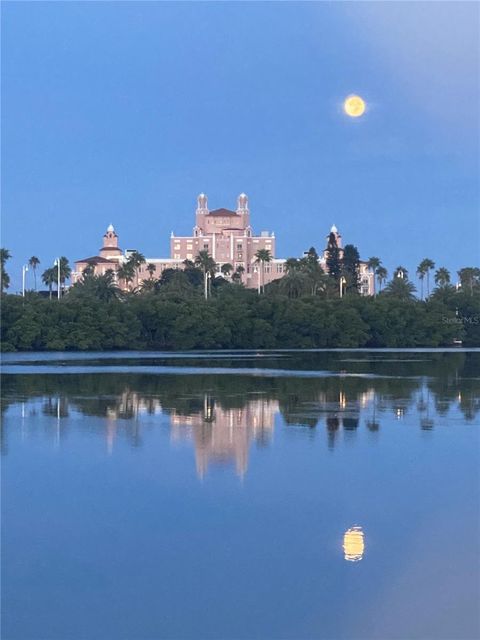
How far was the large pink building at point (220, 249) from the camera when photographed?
151 metres

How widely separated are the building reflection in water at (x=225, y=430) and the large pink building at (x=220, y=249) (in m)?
118

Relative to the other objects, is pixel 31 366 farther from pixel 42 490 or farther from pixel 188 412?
pixel 42 490

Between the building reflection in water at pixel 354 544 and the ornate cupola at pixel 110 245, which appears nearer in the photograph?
the building reflection in water at pixel 354 544

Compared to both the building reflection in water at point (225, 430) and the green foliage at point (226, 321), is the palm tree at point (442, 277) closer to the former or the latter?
the green foliage at point (226, 321)

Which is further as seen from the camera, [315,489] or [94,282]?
[94,282]

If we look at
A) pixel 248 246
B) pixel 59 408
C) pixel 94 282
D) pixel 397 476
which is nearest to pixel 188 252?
pixel 248 246

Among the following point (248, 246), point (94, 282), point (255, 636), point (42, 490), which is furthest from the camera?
point (248, 246)

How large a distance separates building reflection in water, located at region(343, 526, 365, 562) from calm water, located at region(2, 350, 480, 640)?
0.09 ft

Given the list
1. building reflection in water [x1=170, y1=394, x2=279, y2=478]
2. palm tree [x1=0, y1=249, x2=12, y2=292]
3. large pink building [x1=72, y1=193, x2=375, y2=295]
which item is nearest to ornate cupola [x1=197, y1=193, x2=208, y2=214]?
large pink building [x1=72, y1=193, x2=375, y2=295]

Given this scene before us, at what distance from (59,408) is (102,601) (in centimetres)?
1686

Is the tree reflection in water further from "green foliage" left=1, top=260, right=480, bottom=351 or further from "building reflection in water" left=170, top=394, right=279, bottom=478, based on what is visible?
"green foliage" left=1, top=260, right=480, bottom=351

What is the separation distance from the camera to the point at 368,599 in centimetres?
1049

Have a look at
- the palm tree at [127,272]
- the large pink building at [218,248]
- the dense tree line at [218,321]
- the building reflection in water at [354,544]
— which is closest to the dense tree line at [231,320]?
the dense tree line at [218,321]

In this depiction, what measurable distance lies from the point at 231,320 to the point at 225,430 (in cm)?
6105
